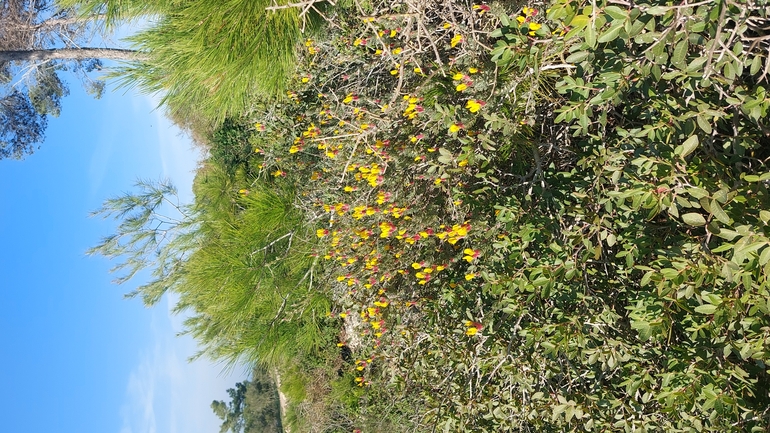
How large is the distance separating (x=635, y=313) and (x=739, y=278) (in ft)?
1.26

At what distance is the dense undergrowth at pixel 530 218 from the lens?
1.23 m

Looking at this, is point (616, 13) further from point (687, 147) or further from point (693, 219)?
point (693, 219)

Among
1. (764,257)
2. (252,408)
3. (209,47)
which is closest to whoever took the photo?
(764,257)

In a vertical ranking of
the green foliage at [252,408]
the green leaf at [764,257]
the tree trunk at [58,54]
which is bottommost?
the green leaf at [764,257]

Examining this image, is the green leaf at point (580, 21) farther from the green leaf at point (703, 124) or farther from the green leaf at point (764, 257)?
the green leaf at point (764, 257)

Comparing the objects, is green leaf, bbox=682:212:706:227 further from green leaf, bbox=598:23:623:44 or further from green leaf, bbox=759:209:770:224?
green leaf, bbox=598:23:623:44

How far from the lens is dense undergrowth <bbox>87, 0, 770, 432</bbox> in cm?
123

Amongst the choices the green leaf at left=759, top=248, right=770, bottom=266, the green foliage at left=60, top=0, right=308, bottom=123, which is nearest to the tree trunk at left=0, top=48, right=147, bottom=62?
the green foliage at left=60, top=0, right=308, bottom=123

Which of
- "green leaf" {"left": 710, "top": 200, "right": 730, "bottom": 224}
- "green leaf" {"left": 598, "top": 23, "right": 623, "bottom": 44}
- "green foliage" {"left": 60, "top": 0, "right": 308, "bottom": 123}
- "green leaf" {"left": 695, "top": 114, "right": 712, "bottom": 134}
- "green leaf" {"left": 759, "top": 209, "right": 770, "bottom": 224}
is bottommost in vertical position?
"green leaf" {"left": 759, "top": 209, "right": 770, "bottom": 224}

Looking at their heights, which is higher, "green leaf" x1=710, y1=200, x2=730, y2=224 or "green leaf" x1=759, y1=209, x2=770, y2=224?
"green leaf" x1=710, y1=200, x2=730, y2=224

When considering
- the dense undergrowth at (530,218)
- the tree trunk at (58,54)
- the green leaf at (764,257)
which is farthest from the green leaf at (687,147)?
the tree trunk at (58,54)

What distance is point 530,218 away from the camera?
1.75 m

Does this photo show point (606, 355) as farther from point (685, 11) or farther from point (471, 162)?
point (685, 11)

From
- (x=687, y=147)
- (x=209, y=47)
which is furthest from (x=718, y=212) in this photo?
(x=209, y=47)
